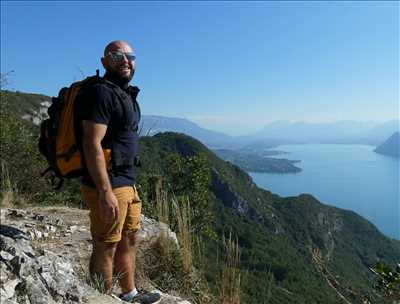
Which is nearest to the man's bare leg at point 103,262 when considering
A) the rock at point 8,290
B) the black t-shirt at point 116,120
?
the black t-shirt at point 116,120

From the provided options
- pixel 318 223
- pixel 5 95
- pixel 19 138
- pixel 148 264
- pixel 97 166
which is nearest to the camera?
pixel 97 166

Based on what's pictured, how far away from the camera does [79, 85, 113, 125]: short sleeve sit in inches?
93.6

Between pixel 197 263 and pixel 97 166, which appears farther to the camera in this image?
pixel 197 263

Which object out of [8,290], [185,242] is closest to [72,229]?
[185,242]

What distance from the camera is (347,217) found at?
9150 cm

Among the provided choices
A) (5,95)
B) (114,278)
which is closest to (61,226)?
(114,278)

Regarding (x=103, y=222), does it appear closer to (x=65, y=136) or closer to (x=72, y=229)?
(x=65, y=136)

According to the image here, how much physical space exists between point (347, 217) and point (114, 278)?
311 feet

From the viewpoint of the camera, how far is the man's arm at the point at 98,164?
7.73 ft

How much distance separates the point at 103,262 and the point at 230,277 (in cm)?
96

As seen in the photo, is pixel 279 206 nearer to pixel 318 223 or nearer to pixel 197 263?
pixel 318 223

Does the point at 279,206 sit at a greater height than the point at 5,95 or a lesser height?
lesser

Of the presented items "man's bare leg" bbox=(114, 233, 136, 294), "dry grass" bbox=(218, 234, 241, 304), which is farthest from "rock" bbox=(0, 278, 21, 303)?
"dry grass" bbox=(218, 234, 241, 304)

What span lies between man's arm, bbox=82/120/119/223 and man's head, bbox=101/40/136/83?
0.41 metres
